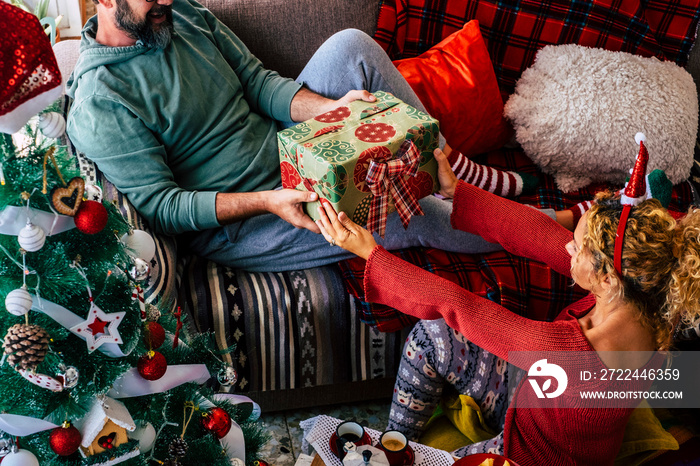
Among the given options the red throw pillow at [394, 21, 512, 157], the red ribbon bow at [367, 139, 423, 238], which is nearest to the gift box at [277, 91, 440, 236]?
the red ribbon bow at [367, 139, 423, 238]

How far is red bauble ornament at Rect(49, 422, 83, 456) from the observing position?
961 millimetres

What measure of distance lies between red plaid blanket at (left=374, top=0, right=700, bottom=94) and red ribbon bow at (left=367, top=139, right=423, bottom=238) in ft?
2.73

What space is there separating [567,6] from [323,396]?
152cm

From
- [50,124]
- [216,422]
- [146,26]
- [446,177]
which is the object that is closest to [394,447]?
[216,422]

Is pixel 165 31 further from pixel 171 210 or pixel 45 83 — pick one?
pixel 45 83

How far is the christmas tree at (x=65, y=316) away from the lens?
86cm

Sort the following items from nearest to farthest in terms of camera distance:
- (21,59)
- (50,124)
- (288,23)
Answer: (21,59), (50,124), (288,23)

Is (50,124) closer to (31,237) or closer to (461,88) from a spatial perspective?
(31,237)

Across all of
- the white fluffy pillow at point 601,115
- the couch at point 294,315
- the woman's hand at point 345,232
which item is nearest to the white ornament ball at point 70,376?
the couch at point 294,315

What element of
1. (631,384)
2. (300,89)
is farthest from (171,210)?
(631,384)

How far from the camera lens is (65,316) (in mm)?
925

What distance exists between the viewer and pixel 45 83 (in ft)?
2.67

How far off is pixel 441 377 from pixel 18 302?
3.35ft

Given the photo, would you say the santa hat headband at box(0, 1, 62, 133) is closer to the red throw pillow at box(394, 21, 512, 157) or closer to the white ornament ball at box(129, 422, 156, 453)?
the white ornament ball at box(129, 422, 156, 453)
